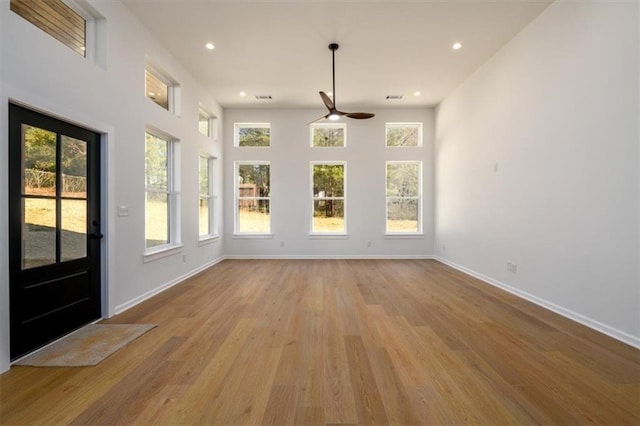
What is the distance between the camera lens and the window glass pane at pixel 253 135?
6672 millimetres

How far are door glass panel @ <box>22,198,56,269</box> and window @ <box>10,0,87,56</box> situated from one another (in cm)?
149

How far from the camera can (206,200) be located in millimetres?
6004

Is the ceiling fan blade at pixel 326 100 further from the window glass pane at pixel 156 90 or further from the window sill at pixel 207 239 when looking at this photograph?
the window sill at pixel 207 239

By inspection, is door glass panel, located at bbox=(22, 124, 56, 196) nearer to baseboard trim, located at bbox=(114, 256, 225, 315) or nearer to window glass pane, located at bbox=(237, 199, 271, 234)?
baseboard trim, located at bbox=(114, 256, 225, 315)

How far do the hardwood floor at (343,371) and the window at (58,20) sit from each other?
2738 mm

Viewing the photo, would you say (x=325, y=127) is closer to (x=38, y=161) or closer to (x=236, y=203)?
(x=236, y=203)

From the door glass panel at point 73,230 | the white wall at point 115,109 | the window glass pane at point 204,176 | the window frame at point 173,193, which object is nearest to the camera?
the white wall at point 115,109

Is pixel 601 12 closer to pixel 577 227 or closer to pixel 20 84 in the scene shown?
pixel 577 227

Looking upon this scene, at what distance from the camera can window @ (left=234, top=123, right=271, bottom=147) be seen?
666 cm

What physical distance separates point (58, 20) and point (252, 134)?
4236mm

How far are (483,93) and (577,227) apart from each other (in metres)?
2.68

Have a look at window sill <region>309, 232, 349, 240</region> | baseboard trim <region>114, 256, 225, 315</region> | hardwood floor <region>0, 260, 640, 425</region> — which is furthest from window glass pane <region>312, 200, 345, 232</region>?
hardwood floor <region>0, 260, 640, 425</region>

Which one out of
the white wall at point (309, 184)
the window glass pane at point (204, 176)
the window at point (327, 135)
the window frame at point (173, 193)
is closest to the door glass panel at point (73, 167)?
the window frame at point (173, 193)

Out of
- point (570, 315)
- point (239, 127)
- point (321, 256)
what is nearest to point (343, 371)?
point (570, 315)
